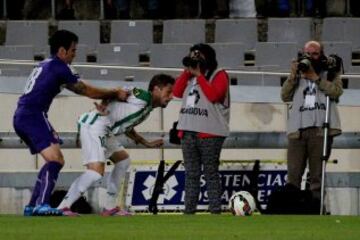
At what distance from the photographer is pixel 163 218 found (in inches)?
614

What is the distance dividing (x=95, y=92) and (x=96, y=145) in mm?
636

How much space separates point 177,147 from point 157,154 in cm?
34

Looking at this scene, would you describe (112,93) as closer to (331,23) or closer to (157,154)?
(157,154)

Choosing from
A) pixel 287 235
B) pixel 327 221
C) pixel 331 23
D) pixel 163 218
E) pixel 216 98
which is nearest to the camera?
pixel 287 235

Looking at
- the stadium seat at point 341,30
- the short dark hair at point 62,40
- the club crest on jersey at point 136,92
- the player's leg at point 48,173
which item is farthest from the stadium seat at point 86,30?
the player's leg at point 48,173

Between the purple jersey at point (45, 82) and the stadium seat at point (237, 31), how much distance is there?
384 inches

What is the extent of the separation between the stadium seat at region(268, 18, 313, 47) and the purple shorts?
988 centimetres

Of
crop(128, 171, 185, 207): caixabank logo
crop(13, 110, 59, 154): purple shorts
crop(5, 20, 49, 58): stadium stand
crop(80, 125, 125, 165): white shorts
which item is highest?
crop(5, 20, 49, 58): stadium stand

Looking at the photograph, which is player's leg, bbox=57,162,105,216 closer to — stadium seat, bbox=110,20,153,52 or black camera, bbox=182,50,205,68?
black camera, bbox=182,50,205,68

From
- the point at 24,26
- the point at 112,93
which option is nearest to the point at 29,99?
the point at 112,93

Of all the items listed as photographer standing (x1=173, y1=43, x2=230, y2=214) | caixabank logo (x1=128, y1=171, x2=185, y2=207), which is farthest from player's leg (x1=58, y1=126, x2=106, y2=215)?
caixabank logo (x1=128, y1=171, x2=185, y2=207)

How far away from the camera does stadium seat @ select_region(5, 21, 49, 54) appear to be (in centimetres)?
2573

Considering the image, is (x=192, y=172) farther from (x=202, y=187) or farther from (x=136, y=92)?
(x=202, y=187)

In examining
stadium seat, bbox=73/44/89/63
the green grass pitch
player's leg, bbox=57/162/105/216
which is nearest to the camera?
the green grass pitch
